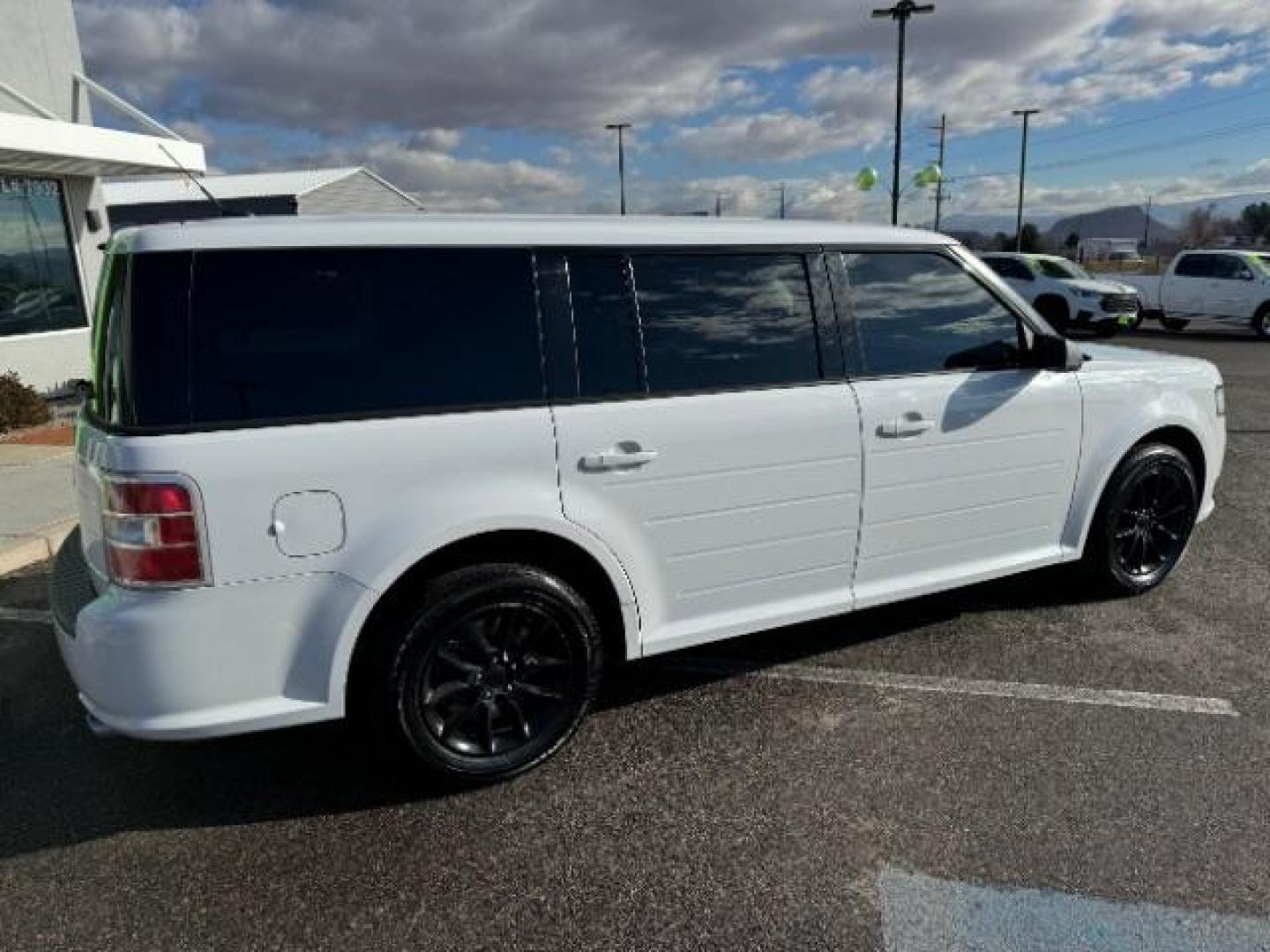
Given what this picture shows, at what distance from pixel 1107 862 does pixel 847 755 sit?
33.3 inches

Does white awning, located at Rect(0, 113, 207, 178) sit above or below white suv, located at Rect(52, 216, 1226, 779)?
above

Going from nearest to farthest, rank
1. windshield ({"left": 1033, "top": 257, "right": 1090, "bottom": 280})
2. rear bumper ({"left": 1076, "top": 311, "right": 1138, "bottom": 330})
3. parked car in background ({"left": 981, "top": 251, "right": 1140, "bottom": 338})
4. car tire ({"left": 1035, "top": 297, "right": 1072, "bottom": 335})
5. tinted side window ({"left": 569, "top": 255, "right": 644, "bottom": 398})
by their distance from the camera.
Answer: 1. tinted side window ({"left": 569, "top": 255, "right": 644, "bottom": 398})
2. rear bumper ({"left": 1076, "top": 311, "right": 1138, "bottom": 330})
3. parked car in background ({"left": 981, "top": 251, "right": 1140, "bottom": 338})
4. car tire ({"left": 1035, "top": 297, "right": 1072, "bottom": 335})
5. windshield ({"left": 1033, "top": 257, "right": 1090, "bottom": 280})

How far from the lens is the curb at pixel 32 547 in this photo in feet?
17.2

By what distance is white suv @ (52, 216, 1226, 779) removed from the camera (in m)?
2.53

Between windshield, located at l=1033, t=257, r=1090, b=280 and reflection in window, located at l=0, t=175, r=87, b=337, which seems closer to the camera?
reflection in window, located at l=0, t=175, r=87, b=337

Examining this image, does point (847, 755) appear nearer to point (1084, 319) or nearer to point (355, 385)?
point (355, 385)

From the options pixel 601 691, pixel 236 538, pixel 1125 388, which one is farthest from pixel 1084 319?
pixel 236 538

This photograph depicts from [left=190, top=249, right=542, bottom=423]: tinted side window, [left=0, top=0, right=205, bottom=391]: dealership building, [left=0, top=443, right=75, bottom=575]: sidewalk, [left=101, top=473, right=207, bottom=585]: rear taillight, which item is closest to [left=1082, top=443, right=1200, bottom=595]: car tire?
[left=190, top=249, right=542, bottom=423]: tinted side window

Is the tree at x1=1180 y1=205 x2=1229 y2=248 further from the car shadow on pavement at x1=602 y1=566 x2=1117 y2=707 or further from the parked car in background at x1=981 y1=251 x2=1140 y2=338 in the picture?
the car shadow on pavement at x1=602 y1=566 x2=1117 y2=707

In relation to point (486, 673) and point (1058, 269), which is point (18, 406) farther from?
point (1058, 269)

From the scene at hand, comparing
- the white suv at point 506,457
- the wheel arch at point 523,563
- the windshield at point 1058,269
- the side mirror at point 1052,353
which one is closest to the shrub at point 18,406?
the white suv at point 506,457

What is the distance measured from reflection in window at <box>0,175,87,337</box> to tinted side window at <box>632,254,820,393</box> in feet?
34.6

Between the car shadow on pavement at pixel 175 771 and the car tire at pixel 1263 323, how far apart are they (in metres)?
18.9

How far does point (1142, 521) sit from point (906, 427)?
1743mm
